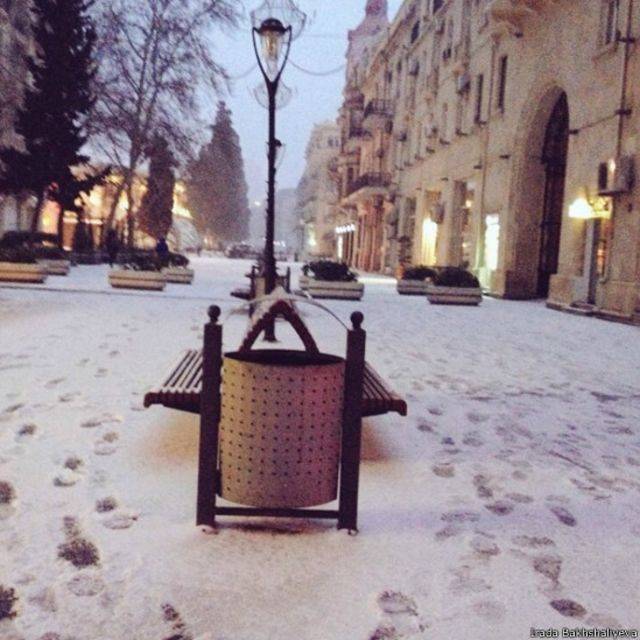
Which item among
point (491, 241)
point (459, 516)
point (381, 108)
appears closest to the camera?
point (459, 516)

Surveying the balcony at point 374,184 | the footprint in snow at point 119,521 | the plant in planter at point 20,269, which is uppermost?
the balcony at point 374,184

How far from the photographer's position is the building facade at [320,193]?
85131 mm

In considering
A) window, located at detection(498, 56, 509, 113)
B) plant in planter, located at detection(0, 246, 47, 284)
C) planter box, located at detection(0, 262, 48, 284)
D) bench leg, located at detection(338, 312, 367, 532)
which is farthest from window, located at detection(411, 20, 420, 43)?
Answer: bench leg, located at detection(338, 312, 367, 532)

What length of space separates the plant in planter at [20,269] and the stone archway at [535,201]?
523 inches

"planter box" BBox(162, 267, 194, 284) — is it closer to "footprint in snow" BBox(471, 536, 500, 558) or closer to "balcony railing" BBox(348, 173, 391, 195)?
"footprint in snow" BBox(471, 536, 500, 558)

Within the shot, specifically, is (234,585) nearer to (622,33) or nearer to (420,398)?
(420,398)

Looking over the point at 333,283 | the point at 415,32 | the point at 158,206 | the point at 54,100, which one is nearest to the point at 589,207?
the point at 333,283

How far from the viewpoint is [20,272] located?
67.5 ft

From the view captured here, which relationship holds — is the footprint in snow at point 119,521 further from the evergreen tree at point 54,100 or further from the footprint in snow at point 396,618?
the evergreen tree at point 54,100

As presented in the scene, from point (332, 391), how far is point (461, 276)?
17528mm

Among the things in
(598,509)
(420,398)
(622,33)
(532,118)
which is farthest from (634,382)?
(532,118)

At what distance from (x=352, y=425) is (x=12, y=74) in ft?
129

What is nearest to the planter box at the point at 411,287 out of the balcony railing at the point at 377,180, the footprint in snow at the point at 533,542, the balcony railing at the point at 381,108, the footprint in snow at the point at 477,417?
the footprint in snow at the point at 477,417

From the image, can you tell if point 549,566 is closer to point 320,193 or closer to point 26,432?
point 26,432
